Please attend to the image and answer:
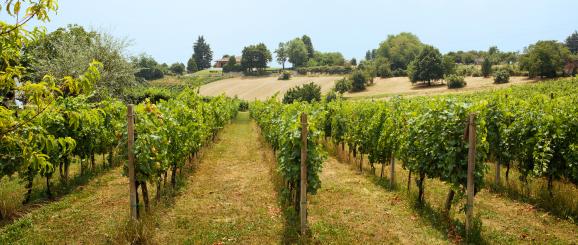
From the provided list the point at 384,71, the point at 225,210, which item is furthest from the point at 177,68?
the point at 225,210

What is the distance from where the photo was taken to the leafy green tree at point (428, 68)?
65312mm

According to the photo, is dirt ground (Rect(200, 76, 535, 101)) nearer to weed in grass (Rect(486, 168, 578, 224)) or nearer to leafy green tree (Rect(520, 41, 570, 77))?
leafy green tree (Rect(520, 41, 570, 77))

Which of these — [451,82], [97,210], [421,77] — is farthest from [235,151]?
[421,77]

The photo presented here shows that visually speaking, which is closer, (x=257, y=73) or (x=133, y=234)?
(x=133, y=234)

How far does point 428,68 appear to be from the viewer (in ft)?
214

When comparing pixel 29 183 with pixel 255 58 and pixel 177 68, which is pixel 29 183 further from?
pixel 177 68

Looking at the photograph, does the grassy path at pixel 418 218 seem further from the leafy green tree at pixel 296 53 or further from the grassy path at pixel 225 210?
the leafy green tree at pixel 296 53

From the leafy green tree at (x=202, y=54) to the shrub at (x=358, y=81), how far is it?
243ft

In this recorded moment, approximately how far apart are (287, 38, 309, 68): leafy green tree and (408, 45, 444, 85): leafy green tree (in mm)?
62099

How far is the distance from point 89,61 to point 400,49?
3619 inches

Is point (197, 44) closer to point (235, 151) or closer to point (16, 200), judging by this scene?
point (235, 151)

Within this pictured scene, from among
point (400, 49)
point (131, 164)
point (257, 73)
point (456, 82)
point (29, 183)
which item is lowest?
point (29, 183)

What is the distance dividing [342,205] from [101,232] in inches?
202

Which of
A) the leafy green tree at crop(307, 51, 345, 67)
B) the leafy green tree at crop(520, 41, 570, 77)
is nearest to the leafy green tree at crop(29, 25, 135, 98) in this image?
the leafy green tree at crop(520, 41, 570, 77)
